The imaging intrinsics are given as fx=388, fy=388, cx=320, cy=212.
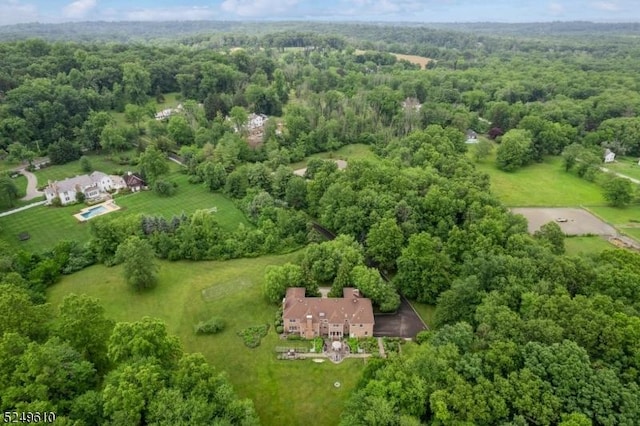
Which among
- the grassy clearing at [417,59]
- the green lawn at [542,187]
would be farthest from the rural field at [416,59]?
the green lawn at [542,187]

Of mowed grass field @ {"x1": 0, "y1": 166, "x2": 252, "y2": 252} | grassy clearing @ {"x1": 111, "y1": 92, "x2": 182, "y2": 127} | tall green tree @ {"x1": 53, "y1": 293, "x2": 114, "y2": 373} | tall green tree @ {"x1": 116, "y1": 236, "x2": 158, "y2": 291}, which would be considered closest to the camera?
tall green tree @ {"x1": 53, "y1": 293, "x2": 114, "y2": 373}

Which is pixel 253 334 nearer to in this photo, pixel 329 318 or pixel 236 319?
pixel 236 319

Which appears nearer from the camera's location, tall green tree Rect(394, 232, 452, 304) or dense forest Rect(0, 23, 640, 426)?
dense forest Rect(0, 23, 640, 426)

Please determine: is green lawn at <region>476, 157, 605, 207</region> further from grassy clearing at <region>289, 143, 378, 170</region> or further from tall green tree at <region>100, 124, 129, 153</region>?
tall green tree at <region>100, 124, 129, 153</region>

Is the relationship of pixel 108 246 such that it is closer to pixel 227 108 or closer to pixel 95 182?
pixel 95 182

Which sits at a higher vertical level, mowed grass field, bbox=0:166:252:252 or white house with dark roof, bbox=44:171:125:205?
white house with dark roof, bbox=44:171:125:205

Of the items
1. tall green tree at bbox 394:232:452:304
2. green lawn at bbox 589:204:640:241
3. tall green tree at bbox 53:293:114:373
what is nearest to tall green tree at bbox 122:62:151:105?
tall green tree at bbox 53:293:114:373

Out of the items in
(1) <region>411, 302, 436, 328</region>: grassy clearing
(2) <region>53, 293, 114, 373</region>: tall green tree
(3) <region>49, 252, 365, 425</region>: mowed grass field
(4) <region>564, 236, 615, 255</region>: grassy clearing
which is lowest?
(3) <region>49, 252, 365, 425</region>: mowed grass field
